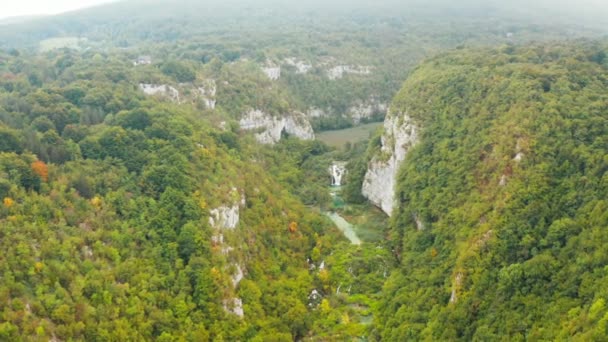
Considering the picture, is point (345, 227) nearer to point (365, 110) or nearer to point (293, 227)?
point (293, 227)

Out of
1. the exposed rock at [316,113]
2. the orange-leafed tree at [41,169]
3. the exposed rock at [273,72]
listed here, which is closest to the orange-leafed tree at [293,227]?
the orange-leafed tree at [41,169]

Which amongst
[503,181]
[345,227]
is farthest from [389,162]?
[503,181]

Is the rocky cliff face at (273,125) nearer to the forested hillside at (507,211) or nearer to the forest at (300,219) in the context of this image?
the forest at (300,219)

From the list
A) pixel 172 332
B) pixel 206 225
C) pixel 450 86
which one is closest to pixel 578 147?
pixel 450 86

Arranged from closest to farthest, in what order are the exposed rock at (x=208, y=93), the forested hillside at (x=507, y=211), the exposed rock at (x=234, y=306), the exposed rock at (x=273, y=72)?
the forested hillside at (x=507, y=211) < the exposed rock at (x=234, y=306) < the exposed rock at (x=208, y=93) < the exposed rock at (x=273, y=72)

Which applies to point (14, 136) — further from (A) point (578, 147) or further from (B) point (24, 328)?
(A) point (578, 147)
